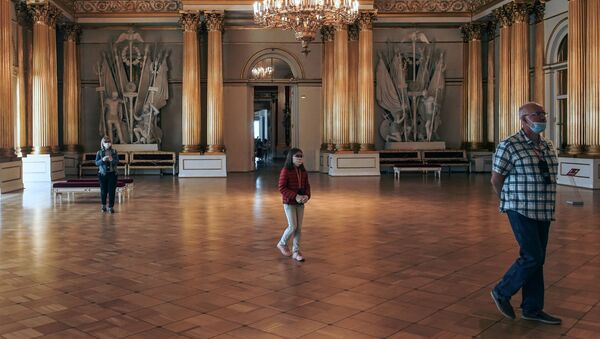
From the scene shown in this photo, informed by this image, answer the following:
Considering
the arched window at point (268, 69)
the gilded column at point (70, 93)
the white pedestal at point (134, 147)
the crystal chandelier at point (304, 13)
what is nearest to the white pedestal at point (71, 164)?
the gilded column at point (70, 93)

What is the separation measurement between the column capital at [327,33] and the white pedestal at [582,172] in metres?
8.79

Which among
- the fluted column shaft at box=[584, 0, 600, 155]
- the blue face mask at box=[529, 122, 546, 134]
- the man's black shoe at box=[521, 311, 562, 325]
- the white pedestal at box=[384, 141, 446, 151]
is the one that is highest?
the fluted column shaft at box=[584, 0, 600, 155]

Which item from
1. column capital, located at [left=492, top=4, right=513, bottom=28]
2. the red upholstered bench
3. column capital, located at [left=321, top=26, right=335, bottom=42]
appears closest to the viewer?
the red upholstered bench

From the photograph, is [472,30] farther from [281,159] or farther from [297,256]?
[297,256]

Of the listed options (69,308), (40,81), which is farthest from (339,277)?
(40,81)

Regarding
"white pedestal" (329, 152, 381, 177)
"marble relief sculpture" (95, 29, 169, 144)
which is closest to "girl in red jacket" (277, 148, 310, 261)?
"white pedestal" (329, 152, 381, 177)

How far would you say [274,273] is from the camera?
560cm

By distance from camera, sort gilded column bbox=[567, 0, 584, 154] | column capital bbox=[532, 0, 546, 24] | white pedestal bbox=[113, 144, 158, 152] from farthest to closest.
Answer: white pedestal bbox=[113, 144, 158, 152] → column capital bbox=[532, 0, 546, 24] → gilded column bbox=[567, 0, 584, 154]

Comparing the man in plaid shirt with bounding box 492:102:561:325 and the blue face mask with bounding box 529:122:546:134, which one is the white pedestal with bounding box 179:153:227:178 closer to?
the man in plaid shirt with bounding box 492:102:561:325

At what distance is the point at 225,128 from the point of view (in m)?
21.5

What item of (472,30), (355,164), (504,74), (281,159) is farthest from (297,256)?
(281,159)

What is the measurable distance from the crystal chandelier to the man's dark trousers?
9.42 m

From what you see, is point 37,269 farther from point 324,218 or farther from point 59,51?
point 59,51

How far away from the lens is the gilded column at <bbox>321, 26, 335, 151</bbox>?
20672mm
